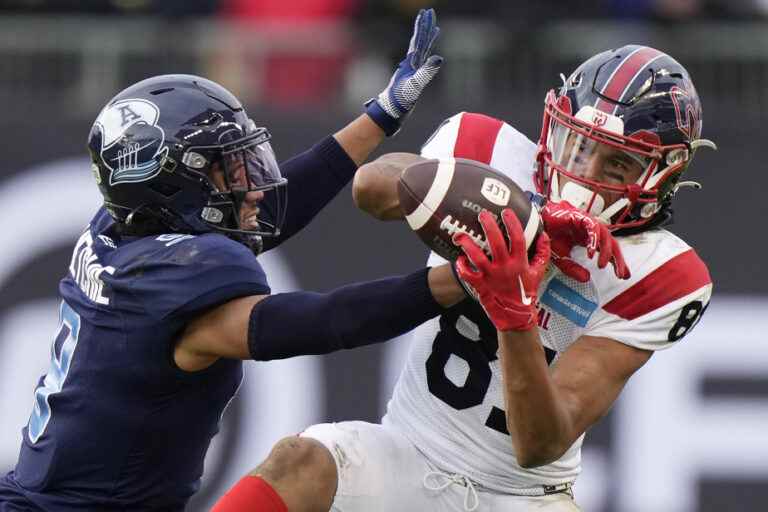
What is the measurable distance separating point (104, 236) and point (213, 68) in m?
3.57

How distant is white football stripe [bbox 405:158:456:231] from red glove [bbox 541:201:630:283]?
1.10 ft

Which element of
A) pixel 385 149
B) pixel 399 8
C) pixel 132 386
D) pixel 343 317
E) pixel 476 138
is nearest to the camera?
pixel 343 317

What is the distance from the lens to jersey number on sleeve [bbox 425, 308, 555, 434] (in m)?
4.49

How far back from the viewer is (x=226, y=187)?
4.48 m

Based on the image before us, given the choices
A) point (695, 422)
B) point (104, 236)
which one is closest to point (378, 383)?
point (695, 422)

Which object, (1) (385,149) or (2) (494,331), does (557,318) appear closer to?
(2) (494,331)

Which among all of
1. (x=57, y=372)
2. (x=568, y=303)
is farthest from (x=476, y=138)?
(x=57, y=372)

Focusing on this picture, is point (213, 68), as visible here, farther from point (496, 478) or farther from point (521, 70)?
point (496, 478)

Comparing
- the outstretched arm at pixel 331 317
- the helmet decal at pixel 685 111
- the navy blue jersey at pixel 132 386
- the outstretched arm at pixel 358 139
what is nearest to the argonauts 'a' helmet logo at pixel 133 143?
the navy blue jersey at pixel 132 386

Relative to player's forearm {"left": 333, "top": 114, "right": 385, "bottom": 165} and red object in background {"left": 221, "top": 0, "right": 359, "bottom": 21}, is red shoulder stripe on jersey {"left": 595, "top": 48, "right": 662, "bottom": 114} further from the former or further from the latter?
red object in background {"left": 221, "top": 0, "right": 359, "bottom": 21}

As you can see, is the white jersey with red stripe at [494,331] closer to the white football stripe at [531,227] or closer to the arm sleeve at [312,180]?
the white football stripe at [531,227]

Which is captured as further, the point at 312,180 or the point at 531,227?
the point at 312,180

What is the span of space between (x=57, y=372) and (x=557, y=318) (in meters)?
1.45

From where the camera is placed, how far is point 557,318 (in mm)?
4438
